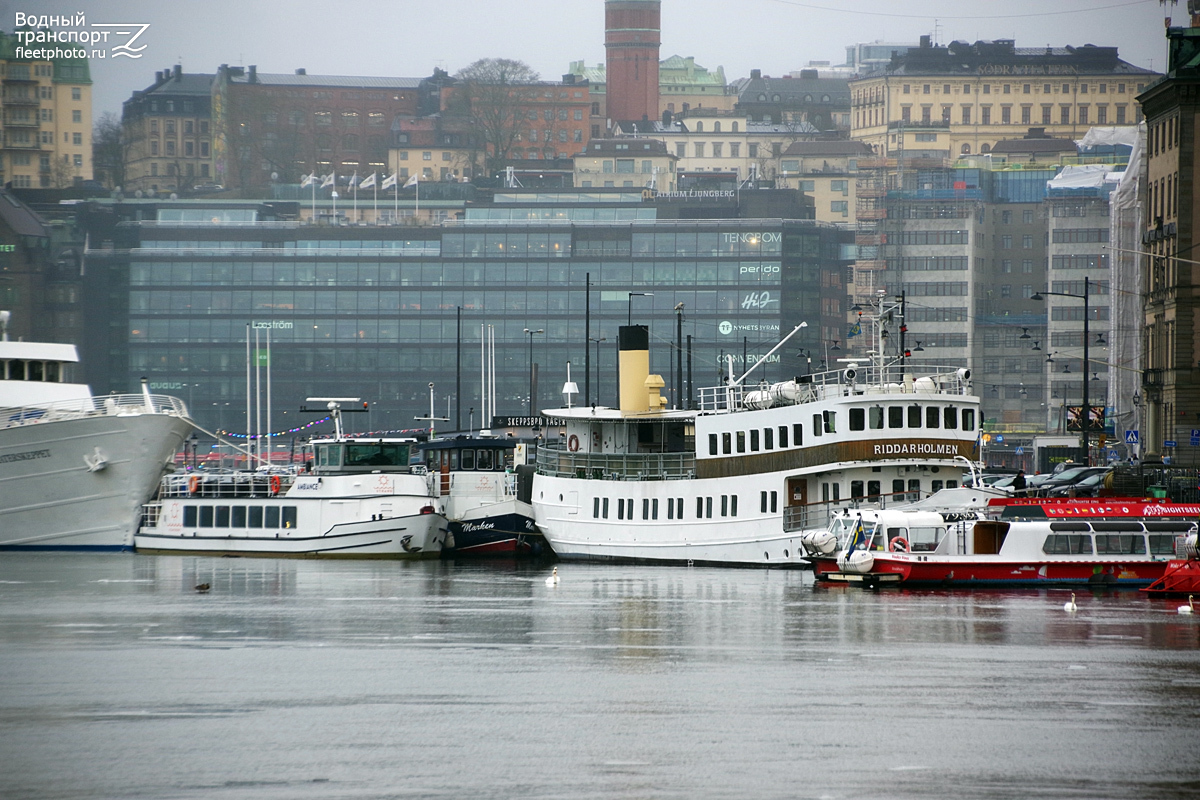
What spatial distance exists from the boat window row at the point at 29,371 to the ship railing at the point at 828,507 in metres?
34.0

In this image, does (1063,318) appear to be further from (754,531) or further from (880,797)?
(880,797)

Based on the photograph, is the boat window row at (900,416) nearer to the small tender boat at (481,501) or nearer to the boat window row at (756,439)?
the boat window row at (756,439)

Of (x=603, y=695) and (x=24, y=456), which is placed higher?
(x=24, y=456)

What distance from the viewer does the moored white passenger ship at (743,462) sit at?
2207 inches

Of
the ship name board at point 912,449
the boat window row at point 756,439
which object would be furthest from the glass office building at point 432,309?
the ship name board at point 912,449

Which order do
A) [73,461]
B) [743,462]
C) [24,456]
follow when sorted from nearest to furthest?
1. [743,462]
2. [24,456]
3. [73,461]

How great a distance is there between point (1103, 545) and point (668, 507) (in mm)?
19364

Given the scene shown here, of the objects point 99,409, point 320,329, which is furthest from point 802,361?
point 99,409

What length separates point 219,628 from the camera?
43.6 meters

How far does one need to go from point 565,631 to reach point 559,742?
15585 millimetres

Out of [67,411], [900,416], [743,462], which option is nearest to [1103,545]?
[900,416]

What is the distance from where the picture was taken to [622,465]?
222ft

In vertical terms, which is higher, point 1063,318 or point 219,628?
point 1063,318

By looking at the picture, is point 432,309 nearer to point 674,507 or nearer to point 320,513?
point 320,513
